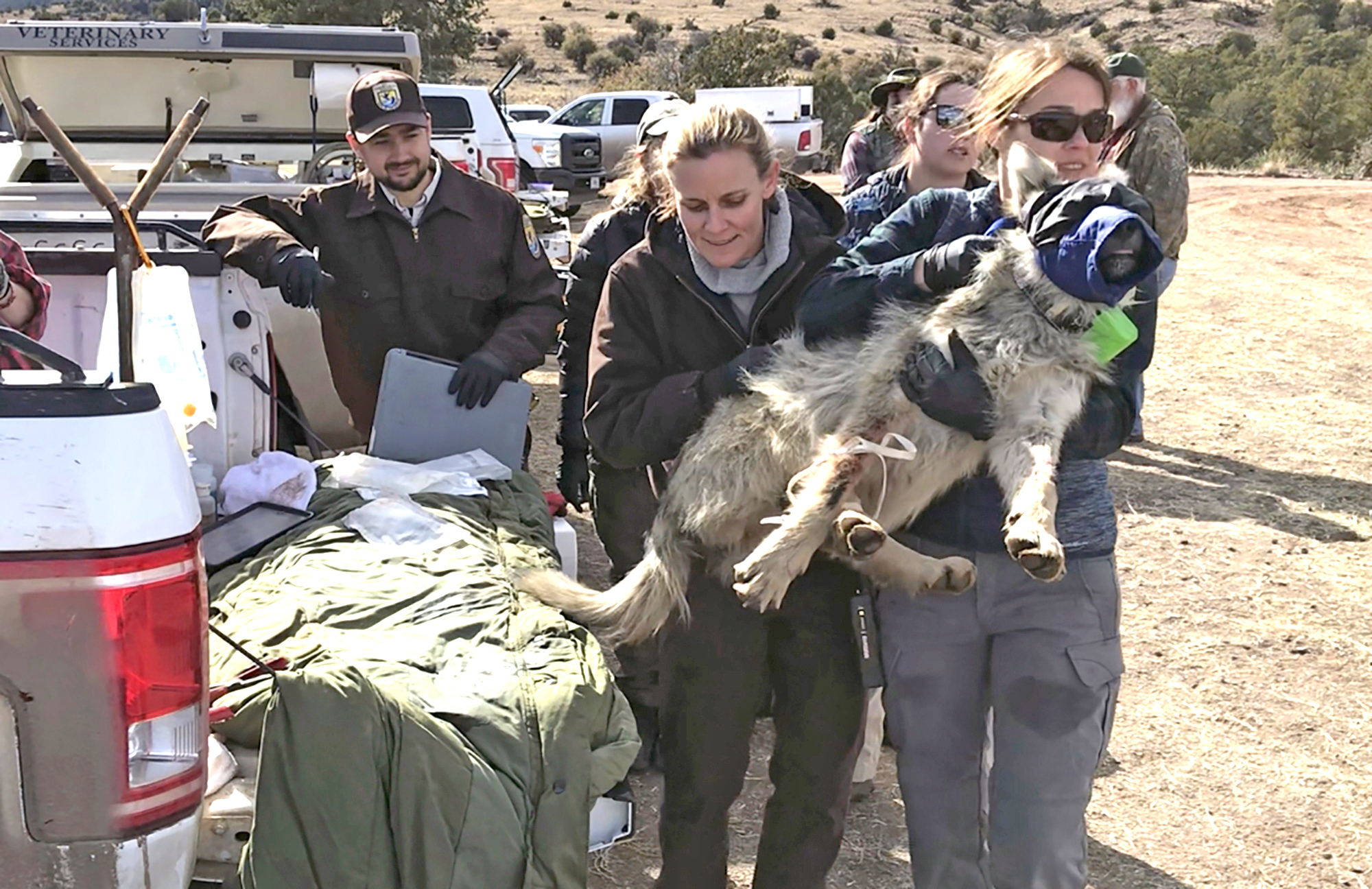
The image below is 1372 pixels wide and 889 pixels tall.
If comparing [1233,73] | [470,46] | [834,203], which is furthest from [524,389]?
[1233,73]

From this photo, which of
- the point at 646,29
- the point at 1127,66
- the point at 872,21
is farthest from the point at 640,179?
the point at 872,21

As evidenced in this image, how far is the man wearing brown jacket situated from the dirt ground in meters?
1.59

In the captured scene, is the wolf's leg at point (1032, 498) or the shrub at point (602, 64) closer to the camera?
the wolf's leg at point (1032, 498)

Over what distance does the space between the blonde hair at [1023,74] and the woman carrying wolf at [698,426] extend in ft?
1.46

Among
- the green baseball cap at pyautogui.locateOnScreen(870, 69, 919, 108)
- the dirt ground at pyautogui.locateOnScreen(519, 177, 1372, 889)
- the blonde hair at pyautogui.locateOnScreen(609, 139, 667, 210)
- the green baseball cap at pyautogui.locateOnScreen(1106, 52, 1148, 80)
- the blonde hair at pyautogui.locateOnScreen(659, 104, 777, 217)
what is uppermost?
the green baseball cap at pyautogui.locateOnScreen(1106, 52, 1148, 80)

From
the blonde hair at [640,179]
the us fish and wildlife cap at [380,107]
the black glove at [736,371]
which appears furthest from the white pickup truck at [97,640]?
the us fish and wildlife cap at [380,107]

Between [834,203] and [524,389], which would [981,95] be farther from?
[524,389]

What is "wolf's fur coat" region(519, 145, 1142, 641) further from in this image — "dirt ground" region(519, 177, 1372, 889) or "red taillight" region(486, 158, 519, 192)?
"red taillight" region(486, 158, 519, 192)

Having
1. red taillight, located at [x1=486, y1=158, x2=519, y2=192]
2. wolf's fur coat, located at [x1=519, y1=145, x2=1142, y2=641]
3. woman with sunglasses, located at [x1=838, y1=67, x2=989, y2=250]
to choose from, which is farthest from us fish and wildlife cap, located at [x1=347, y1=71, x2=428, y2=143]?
red taillight, located at [x1=486, y1=158, x2=519, y2=192]

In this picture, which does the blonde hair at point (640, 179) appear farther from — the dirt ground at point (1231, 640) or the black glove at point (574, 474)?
the dirt ground at point (1231, 640)

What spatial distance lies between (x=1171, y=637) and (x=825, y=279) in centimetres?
318

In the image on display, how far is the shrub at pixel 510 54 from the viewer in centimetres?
4912

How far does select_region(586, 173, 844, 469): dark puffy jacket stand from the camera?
9.18 feet

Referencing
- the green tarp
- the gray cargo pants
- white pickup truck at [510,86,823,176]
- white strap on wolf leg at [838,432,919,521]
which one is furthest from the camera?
white pickup truck at [510,86,823,176]
